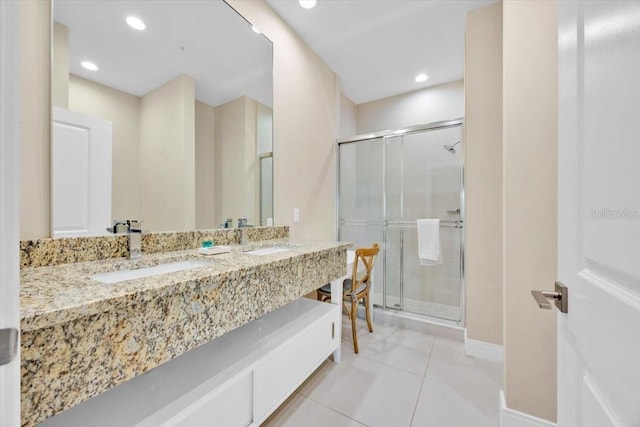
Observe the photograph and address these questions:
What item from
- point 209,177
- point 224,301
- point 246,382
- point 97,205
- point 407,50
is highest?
point 407,50

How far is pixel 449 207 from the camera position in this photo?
8.38ft

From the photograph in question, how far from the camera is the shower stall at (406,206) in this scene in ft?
8.38

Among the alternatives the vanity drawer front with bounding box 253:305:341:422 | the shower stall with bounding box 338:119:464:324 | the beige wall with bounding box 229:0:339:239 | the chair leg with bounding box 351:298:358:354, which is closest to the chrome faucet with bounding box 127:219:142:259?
the vanity drawer front with bounding box 253:305:341:422

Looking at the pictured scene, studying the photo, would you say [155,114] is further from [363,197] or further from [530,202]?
[363,197]

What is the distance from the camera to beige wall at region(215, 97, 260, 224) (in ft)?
5.27

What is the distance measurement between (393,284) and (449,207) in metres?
1.10

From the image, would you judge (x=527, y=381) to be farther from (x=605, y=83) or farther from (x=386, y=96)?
(x=386, y=96)

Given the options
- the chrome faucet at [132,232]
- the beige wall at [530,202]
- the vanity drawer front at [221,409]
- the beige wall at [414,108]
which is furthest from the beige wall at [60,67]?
the beige wall at [414,108]

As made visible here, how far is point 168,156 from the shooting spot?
1.33m

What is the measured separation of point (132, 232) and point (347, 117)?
2936 millimetres

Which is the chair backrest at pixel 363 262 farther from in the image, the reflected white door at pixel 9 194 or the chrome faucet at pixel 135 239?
the reflected white door at pixel 9 194

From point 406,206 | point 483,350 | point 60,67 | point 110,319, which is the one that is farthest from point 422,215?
point 60,67

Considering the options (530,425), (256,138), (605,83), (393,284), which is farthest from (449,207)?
(605,83)

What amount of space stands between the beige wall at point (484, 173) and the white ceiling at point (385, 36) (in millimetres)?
276
